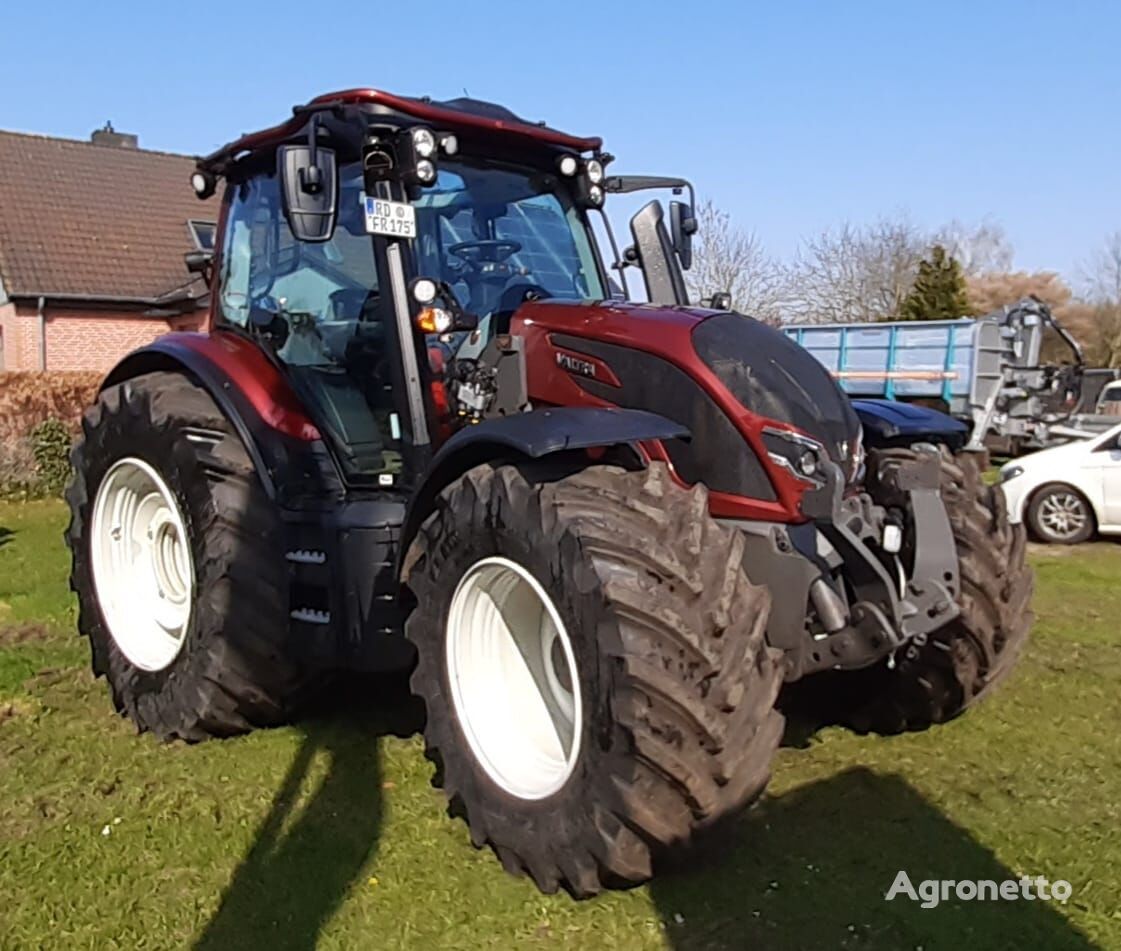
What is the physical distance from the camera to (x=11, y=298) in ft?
67.6

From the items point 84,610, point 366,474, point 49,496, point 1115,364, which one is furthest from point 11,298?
point 1115,364

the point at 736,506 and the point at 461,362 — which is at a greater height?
the point at 461,362

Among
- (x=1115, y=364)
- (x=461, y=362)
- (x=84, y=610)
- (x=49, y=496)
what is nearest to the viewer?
(x=461, y=362)

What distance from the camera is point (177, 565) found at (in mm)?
4926

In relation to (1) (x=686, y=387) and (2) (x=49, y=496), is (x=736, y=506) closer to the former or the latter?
(1) (x=686, y=387)

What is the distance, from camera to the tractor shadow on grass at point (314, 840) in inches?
120

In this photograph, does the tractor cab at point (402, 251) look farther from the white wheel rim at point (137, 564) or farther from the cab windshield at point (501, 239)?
the white wheel rim at point (137, 564)

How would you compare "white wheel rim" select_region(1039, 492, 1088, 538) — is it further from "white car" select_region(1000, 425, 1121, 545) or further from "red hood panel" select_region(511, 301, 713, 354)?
"red hood panel" select_region(511, 301, 713, 354)

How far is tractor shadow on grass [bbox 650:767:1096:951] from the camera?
9.65 ft

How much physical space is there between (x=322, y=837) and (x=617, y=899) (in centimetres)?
104

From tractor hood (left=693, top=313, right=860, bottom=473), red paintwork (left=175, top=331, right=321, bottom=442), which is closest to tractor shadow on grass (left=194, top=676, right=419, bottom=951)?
red paintwork (left=175, top=331, right=321, bottom=442)

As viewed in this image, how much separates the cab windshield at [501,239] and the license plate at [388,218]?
13 cm

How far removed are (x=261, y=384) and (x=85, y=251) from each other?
2020 cm

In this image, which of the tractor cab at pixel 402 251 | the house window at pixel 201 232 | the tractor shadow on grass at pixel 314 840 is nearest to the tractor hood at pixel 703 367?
the tractor cab at pixel 402 251
